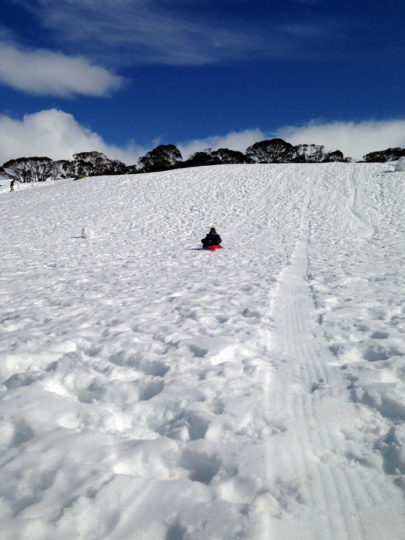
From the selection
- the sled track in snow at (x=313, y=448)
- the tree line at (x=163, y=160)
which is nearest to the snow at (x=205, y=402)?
the sled track in snow at (x=313, y=448)

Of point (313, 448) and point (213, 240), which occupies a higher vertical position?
point (213, 240)

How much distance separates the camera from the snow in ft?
5.95

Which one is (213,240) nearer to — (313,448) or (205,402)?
(205,402)

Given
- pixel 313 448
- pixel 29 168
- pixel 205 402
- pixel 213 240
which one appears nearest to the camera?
pixel 313 448

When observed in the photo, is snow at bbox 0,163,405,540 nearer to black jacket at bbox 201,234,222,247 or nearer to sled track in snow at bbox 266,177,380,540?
sled track in snow at bbox 266,177,380,540

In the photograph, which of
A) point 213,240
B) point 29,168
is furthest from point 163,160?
point 213,240

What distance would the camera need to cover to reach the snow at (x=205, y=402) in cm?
181

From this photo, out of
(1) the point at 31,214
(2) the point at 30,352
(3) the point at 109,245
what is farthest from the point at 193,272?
(1) the point at 31,214

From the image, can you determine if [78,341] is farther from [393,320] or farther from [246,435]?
[393,320]

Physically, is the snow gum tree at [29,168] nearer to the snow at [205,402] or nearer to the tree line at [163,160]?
the tree line at [163,160]

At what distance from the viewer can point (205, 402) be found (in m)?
2.77

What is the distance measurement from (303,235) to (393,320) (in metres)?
8.46

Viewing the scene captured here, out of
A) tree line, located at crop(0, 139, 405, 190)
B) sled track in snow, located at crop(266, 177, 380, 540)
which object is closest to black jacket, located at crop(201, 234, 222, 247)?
sled track in snow, located at crop(266, 177, 380, 540)

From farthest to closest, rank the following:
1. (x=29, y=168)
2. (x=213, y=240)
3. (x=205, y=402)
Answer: (x=29, y=168)
(x=213, y=240)
(x=205, y=402)
